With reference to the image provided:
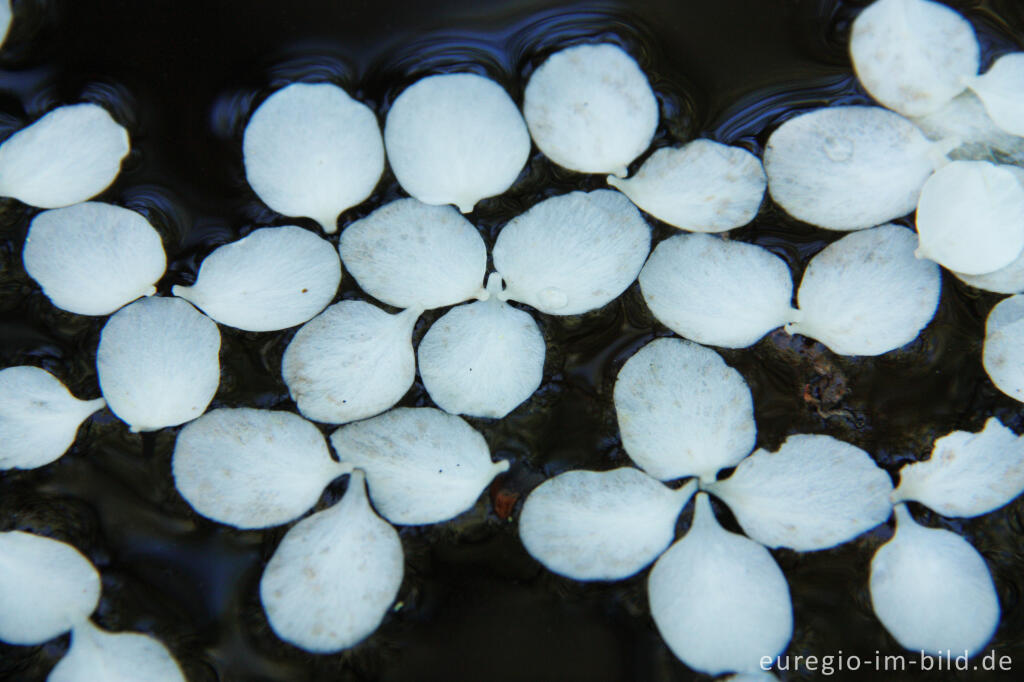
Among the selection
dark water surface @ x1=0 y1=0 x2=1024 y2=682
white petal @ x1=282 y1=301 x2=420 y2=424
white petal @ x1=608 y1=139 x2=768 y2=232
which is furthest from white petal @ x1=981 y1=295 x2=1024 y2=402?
white petal @ x1=282 y1=301 x2=420 y2=424

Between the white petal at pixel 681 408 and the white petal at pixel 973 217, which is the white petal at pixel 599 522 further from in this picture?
the white petal at pixel 973 217

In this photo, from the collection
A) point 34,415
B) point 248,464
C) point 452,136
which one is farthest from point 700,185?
point 34,415

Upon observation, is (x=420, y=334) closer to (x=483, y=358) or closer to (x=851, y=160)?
(x=483, y=358)

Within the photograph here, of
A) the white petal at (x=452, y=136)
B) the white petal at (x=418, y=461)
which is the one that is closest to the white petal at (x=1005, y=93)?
the white petal at (x=452, y=136)

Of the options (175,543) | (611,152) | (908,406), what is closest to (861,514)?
(908,406)

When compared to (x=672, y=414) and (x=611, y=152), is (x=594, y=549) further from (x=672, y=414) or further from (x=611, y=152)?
(x=611, y=152)

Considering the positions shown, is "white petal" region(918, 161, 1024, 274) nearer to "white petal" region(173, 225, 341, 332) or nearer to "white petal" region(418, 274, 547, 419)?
"white petal" region(418, 274, 547, 419)
